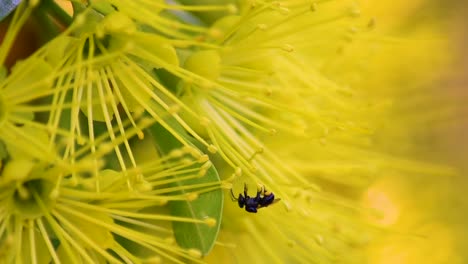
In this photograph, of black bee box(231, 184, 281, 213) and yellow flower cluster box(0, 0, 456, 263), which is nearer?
yellow flower cluster box(0, 0, 456, 263)

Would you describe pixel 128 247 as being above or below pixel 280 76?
below

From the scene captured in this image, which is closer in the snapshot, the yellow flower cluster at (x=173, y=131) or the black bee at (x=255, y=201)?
the yellow flower cluster at (x=173, y=131)

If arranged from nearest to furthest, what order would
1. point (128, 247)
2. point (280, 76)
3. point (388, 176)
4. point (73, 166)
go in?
point (73, 166) < point (128, 247) < point (280, 76) < point (388, 176)

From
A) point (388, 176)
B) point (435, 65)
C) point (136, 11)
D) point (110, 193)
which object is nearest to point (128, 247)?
point (110, 193)

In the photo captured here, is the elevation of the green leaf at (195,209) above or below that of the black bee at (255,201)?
below

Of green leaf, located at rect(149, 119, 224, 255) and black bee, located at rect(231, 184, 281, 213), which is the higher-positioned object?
black bee, located at rect(231, 184, 281, 213)

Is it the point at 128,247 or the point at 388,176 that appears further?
the point at 388,176

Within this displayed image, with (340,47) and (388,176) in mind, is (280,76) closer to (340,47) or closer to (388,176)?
(340,47)

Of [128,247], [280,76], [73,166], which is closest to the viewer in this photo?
[73,166]
